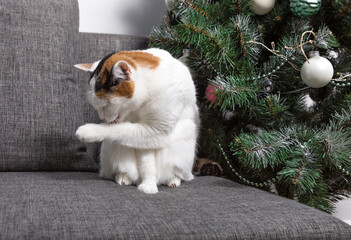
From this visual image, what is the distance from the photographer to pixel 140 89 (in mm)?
953

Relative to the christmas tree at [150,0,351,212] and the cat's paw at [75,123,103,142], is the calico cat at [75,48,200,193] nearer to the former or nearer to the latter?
the cat's paw at [75,123,103,142]

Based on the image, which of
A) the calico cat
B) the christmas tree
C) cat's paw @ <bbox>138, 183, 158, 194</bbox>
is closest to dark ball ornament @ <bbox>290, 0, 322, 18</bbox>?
the christmas tree

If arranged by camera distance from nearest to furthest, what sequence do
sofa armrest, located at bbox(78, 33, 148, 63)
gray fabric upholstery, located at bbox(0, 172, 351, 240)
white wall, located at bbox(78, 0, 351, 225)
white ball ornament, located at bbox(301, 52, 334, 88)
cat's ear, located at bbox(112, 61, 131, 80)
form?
gray fabric upholstery, located at bbox(0, 172, 351, 240) < cat's ear, located at bbox(112, 61, 131, 80) < white ball ornament, located at bbox(301, 52, 334, 88) < sofa armrest, located at bbox(78, 33, 148, 63) < white wall, located at bbox(78, 0, 351, 225)

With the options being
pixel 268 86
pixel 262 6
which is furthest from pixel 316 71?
pixel 262 6

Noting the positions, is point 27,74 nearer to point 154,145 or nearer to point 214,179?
point 154,145

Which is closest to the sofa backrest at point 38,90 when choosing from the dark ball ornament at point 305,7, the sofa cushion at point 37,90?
the sofa cushion at point 37,90

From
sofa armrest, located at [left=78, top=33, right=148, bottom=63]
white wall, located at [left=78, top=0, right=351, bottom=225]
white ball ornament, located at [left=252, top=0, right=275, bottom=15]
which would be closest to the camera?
white ball ornament, located at [left=252, top=0, right=275, bottom=15]

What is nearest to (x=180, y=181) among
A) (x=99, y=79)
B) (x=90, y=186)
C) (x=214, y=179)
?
(x=214, y=179)

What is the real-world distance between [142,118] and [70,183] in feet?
0.83

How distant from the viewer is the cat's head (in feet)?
3.02

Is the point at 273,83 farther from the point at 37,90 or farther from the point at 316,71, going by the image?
the point at 37,90

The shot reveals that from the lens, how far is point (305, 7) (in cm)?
107

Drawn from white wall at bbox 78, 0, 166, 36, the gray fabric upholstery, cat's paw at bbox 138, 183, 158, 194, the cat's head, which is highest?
white wall at bbox 78, 0, 166, 36

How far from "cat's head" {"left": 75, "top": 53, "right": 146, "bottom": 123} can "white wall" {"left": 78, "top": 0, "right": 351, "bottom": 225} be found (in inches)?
25.2
